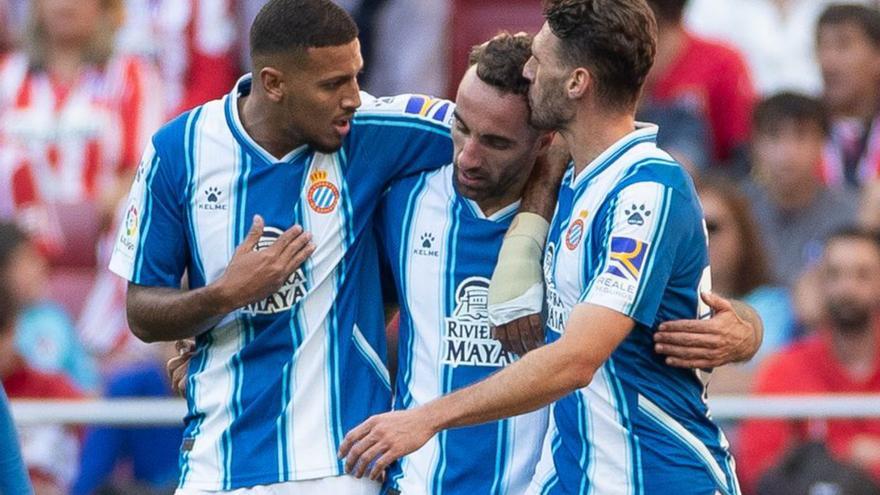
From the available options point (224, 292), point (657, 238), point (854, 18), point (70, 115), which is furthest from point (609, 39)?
point (70, 115)

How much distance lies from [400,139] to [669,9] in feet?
13.1

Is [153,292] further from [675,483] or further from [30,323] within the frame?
[30,323]

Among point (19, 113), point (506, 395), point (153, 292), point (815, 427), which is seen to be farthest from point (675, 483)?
point (19, 113)

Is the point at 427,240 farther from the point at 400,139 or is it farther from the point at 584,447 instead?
the point at 584,447

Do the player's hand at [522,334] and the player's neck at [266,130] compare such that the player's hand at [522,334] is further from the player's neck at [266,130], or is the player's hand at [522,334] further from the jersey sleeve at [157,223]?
the jersey sleeve at [157,223]

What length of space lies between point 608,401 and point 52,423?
3.72m

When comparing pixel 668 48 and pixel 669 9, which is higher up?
pixel 669 9

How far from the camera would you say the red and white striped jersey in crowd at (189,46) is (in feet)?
33.4

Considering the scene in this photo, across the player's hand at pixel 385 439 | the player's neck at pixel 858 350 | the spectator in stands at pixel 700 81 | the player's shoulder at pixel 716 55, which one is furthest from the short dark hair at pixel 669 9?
the player's hand at pixel 385 439

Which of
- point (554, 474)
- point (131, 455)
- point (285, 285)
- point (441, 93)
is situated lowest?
point (131, 455)

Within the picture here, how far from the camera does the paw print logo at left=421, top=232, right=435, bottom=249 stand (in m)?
5.34

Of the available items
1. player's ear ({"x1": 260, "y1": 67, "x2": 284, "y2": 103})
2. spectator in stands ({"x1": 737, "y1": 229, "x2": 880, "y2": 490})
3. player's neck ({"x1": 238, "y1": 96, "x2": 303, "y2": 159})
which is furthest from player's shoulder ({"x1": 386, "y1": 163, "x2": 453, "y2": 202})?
spectator in stands ({"x1": 737, "y1": 229, "x2": 880, "y2": 490})

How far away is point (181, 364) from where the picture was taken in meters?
5.65

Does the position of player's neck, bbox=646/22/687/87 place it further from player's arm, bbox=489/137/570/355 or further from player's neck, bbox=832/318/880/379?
player's arm, bbox=489/137/570/355
